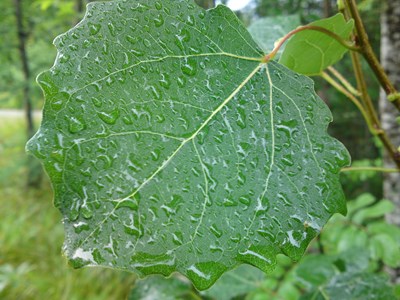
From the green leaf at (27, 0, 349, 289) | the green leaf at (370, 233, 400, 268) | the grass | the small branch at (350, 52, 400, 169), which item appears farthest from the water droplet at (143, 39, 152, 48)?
the grass

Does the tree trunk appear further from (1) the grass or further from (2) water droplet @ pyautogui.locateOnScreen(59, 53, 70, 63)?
(1) the grass

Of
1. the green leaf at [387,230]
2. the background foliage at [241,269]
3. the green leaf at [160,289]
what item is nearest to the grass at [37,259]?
the background foliage at [241,269]

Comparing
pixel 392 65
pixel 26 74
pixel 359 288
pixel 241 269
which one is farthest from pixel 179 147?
pixel 26 74

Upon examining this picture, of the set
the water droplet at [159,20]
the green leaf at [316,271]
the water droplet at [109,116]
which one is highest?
the water droplet at [159,20]

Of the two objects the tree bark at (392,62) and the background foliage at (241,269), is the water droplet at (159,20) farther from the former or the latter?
the tree bark at (392,62)

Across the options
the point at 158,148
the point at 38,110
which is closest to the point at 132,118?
the point at 158,148

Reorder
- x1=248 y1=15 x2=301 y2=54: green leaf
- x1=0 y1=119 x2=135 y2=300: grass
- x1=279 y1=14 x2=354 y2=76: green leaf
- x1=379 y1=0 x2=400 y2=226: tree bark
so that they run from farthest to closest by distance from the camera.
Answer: x1=0 y1=119 x2=135 y2=300: grass, x1=379 y1=0 x2=400 y2=226: tree bark, x1=248 y1=15 x2=301 y2=54: green leaf, x1=279 y1=14 x2=354 y2=76: green leaf
